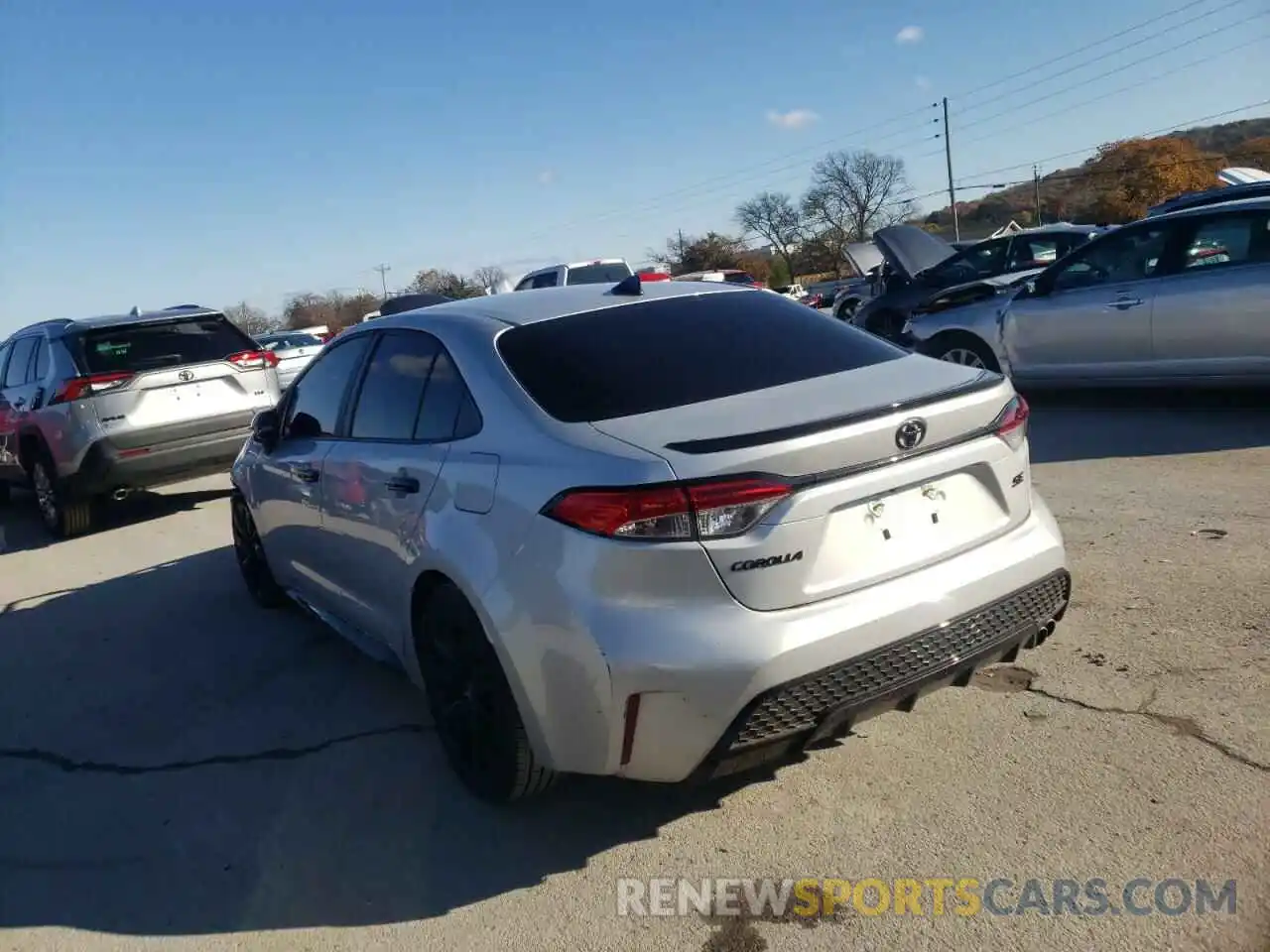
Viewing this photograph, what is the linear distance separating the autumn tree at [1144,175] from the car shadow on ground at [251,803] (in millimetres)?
69534

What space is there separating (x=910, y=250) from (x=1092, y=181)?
68.6 m

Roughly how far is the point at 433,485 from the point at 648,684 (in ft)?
3.63

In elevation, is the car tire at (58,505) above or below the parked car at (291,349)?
below

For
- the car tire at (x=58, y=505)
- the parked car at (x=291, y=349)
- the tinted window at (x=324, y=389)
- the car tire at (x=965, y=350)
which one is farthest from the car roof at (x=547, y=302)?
the parked car at (x=291, y=349)

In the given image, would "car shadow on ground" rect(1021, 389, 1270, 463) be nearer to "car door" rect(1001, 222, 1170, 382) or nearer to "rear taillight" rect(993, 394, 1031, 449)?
"car door" rect(1001, 222, 1170, 382)

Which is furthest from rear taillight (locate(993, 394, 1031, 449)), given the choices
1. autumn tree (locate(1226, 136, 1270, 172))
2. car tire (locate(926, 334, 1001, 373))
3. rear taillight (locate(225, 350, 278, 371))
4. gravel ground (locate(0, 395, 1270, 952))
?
autumn tree (locate(1226, 136, 1270, 172))

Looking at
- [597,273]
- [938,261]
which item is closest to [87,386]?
[938,261]

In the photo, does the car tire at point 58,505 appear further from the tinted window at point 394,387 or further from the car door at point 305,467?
the tinted window at point 394,387

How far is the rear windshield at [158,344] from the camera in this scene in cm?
859

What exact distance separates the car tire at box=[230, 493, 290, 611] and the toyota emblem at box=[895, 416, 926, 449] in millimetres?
3837

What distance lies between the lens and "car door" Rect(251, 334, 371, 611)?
4.51m

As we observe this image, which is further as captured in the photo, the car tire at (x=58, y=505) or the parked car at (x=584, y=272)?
the parked car at (x=584, y=272)

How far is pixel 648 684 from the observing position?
2721 millimetres

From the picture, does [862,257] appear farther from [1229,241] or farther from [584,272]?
[1229,241]
